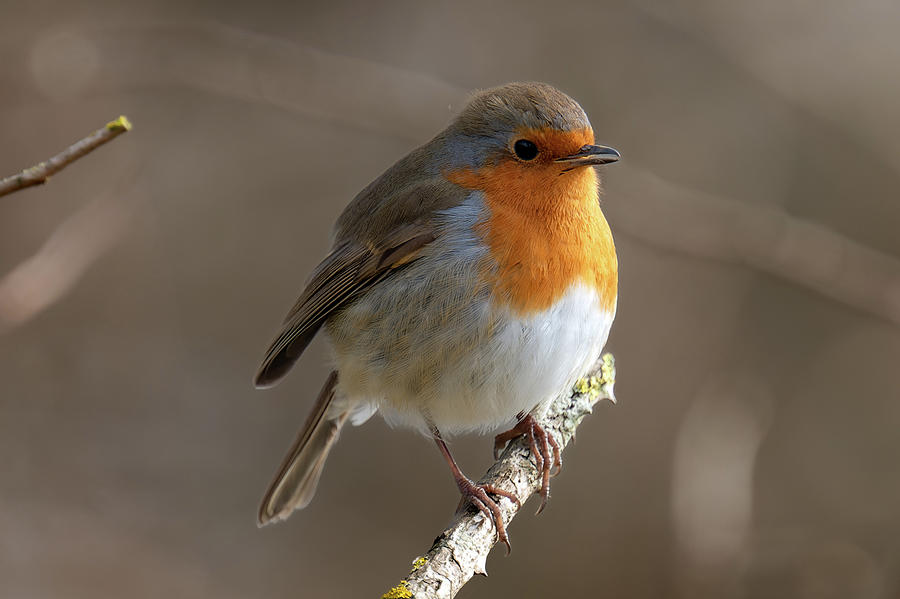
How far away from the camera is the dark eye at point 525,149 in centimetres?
338

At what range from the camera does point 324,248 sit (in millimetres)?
6406

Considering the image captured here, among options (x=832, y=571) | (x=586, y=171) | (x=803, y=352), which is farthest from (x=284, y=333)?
(x=803, y=352)

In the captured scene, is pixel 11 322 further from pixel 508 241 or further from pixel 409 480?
pixel 409 480

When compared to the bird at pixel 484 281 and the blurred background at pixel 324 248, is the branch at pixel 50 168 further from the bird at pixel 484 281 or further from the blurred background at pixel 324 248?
the blurred background at pixel 324 248

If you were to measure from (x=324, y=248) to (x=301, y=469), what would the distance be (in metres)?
2.56

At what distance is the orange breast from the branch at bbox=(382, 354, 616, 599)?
1.62 ft

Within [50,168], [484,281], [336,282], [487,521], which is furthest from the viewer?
[336,282]

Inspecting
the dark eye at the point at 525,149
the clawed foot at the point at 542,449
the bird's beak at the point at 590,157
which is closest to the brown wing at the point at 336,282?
the dark eye at the point at 525,149

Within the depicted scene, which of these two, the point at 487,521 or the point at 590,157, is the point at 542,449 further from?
the point at 590,157

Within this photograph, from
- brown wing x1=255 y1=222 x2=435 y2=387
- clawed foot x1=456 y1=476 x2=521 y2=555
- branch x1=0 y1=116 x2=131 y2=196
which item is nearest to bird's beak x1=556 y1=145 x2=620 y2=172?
brown wing x1=255 y1=222 x2=435 y2=387

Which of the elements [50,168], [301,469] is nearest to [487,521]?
[301,469]

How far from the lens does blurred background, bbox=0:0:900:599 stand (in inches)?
191

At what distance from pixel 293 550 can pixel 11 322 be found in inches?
129

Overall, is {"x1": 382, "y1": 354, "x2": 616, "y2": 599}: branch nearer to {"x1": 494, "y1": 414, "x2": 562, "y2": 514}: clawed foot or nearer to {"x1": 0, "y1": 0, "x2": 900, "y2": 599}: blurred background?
{"x1": 494, "y1": 414, "x2": 562, "y2": 514}: clawed foot
